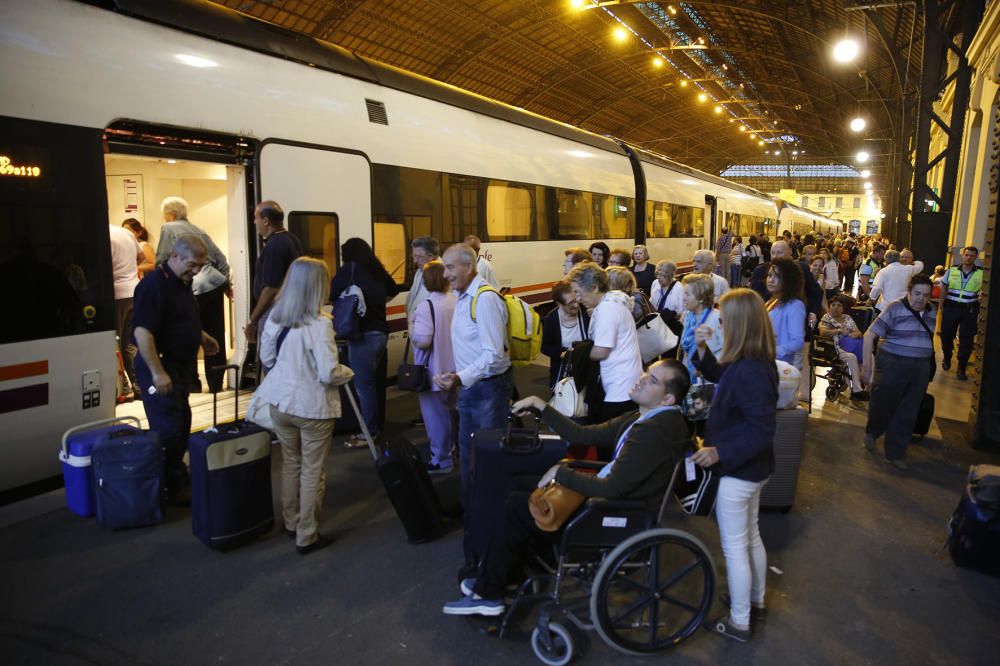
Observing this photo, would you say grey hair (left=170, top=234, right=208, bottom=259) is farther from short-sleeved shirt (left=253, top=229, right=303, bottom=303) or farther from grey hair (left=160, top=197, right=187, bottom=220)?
grey hair (left=160, top=197, right=187, bottom=220)

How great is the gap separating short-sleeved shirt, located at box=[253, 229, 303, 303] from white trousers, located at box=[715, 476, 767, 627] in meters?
3.55

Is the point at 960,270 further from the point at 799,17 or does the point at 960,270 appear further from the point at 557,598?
the point at 799,17

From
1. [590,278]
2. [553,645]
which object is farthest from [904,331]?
[553,645]

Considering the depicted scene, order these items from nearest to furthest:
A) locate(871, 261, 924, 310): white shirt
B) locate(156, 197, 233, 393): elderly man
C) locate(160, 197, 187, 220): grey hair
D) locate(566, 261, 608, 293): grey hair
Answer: locate(566, 261, 608, 293): grey hair
locate(156, 197, 233, 393): elderly man
locate(160, 197, 187, 220): grey hair
locate(871, 261, 924, 310): white shirt

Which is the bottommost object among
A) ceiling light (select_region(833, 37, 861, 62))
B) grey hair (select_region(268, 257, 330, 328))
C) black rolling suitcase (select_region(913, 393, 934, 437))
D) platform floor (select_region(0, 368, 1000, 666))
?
platform floor (select_region(0, 368, 1000, 666))

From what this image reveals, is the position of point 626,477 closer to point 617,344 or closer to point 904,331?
point 617,344

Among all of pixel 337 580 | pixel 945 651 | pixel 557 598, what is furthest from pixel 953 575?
pixel 337 580

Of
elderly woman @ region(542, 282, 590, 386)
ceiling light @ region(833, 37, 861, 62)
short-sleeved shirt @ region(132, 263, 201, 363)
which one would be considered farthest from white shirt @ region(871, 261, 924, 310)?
short-sleeved shirt @ region(132, 263, 201, 363)

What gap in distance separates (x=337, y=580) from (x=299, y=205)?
3298 millimetres

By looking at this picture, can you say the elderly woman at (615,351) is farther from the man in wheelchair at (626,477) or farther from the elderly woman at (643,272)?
the elderly woman at (643,272)

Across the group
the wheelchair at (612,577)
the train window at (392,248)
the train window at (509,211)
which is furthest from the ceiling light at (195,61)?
the wheelchair at (612,577)

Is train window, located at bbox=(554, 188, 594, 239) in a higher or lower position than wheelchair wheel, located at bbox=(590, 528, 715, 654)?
higher

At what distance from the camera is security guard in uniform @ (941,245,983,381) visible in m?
9.16

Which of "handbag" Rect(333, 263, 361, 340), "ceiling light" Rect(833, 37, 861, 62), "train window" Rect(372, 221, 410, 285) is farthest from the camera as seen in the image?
"ceiling light" Rect(833, 37, 861, 62)
